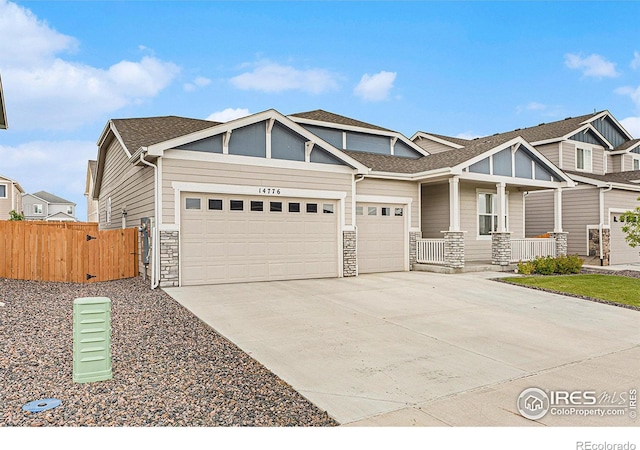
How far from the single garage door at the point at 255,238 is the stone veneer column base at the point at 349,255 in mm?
250

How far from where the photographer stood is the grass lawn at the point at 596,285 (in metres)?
9.88

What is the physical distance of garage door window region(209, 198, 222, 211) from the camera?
1097 cm

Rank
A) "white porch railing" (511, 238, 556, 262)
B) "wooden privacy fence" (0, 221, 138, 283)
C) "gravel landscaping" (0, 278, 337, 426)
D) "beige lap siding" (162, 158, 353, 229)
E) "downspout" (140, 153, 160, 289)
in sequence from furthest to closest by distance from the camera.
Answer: "white porch railing" (511, 238, 556, 262) < "wooden privacy fence" (0, 221, 138, 283) < "beige lap siding" (162, 158, 353, 229) < "downspout" (140, 153, 160, 289) < "gravel landscaping" (0, 278, 337, 426)

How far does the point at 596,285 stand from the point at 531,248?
14.6 feet

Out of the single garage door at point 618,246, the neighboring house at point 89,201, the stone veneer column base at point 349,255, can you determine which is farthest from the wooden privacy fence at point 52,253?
the neighboring house at point 89,201

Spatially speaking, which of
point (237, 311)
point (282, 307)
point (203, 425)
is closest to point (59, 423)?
point (203, 425)

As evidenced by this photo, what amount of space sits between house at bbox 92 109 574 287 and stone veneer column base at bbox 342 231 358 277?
0.03 meters

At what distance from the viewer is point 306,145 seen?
483 inches

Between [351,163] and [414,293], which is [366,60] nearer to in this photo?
[351,163]

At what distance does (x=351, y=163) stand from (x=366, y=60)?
21.8 ft

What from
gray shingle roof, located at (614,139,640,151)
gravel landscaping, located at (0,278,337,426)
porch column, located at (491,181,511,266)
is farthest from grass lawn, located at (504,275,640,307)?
gray shingle roof, located at (614,139,640,151)

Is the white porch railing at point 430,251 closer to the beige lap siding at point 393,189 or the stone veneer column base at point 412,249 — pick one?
the stone veneer column base at point 412,249

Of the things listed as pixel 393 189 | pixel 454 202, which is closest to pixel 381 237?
pixel 393 189

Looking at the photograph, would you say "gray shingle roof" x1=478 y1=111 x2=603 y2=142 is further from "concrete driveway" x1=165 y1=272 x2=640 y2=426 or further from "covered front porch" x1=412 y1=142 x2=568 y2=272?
"concrete driveway" x1=165 y1=272 x2=640 y2=426
